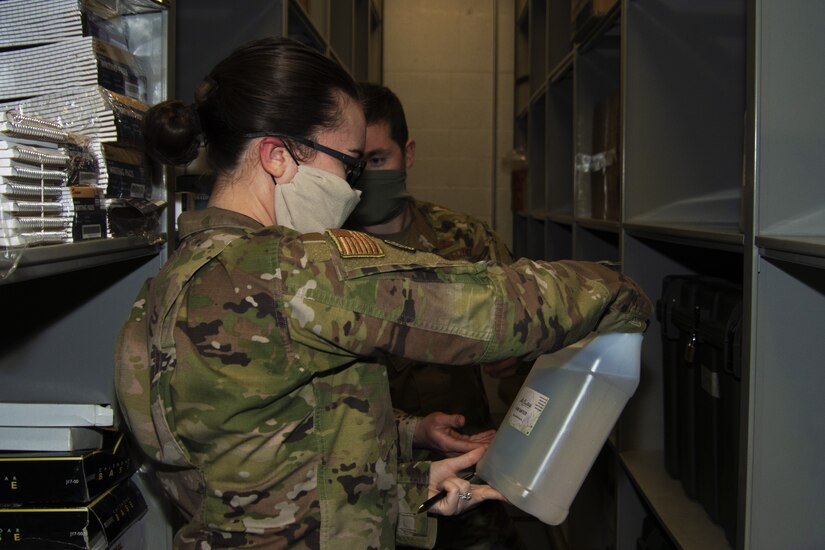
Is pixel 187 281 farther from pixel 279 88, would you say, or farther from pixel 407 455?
pixel 407 455

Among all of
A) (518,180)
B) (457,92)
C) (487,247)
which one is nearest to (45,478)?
(487,247)

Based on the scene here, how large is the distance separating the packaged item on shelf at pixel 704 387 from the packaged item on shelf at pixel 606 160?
0.49 m

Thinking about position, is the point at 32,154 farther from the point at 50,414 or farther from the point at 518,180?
the point at 518,180

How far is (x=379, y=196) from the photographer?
201 cm

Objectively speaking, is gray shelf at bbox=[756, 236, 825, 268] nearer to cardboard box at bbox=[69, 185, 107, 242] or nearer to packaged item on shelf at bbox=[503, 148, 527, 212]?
cardboard box at bbox=[69, 185, 107, 242]

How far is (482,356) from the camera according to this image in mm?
938

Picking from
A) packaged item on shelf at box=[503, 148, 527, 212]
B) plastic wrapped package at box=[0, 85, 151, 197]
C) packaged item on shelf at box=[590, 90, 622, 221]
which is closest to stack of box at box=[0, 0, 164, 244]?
plastic wrapped package at box=[0, 85, 151, 197]

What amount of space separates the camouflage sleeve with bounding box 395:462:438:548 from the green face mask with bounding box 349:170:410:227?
0.94 m

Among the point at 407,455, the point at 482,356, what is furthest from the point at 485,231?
the point at 482,356

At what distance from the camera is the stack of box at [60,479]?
1.10m

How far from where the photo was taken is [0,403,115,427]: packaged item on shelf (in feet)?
3.85

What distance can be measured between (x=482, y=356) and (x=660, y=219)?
0.94 metres

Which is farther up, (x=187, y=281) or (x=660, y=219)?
(x=660, y=219)

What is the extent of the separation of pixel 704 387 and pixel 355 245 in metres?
0.90
